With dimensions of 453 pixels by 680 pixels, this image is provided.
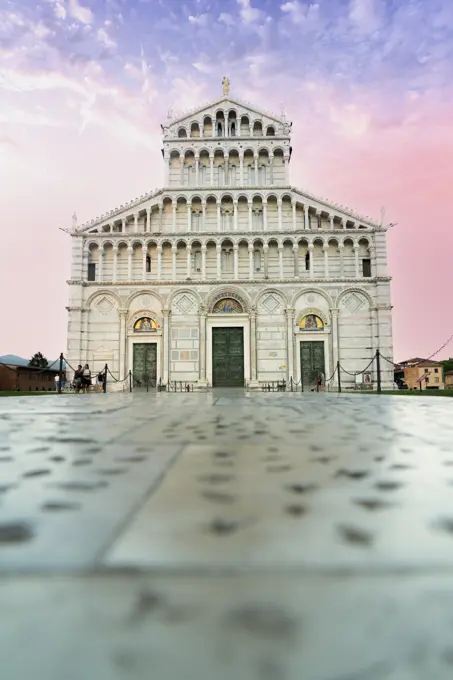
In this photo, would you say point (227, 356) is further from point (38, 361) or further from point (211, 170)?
point (38, 361)

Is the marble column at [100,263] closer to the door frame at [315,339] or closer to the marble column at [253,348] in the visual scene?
the marble column at [253,348]

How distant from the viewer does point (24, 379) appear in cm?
3631

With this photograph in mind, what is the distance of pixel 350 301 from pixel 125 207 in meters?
15.4

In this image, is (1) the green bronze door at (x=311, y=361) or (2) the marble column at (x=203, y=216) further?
(2) the marble column at (x=203, y=216)

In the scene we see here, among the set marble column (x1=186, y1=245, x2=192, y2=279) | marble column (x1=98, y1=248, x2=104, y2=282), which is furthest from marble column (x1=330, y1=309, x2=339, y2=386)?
marble column (x1=98, y1=248, x2=104, y2=282)

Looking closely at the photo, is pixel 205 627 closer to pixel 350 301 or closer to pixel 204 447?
pixel 204 447

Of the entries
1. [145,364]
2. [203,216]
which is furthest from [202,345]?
[203,216]

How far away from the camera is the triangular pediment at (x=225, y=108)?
28.0 m

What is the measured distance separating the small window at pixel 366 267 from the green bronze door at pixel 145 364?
1403cm

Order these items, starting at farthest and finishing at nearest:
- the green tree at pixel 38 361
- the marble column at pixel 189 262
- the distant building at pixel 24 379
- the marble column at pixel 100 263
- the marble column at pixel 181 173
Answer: the green tree at pixel 38 361, the distant building at pixel 24 379, the marble column at pixel 181 173, the marble column at pixel 100 263, the marble column at pixel 189 262

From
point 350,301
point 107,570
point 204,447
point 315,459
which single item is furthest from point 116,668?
point 350,301

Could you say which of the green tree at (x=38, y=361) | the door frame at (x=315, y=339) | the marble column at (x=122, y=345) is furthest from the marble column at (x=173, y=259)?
the green tree at (x=38, y=361)

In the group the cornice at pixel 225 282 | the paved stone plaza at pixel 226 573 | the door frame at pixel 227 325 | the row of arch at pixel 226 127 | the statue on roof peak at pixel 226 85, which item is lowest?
the paved stone plaza at pixel 226 573

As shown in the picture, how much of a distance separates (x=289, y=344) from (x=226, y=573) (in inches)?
985
